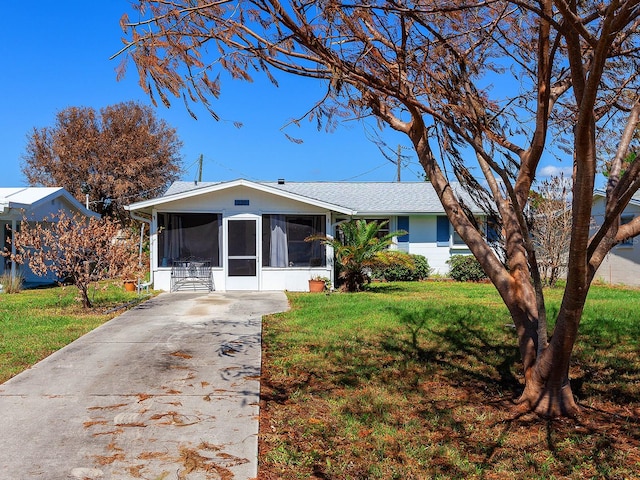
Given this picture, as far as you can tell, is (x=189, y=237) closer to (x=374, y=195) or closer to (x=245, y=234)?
(x=245, y=234)

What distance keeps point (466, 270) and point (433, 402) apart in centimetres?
1541

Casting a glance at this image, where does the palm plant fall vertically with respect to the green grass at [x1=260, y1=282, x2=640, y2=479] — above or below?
above

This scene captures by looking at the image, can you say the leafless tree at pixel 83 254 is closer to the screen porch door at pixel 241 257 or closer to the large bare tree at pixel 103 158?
the screen porch door at pixel 241 257

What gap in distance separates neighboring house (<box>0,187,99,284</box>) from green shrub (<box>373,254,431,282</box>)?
1142cm

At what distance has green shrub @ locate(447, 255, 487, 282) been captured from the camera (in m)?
20.5

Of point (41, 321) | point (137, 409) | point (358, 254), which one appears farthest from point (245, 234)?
point (137, 409)

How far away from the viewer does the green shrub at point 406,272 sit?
20469 millimetres

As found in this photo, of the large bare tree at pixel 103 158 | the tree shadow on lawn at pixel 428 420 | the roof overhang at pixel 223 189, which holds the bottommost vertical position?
the tree shadow on lawn at pixel 428 420

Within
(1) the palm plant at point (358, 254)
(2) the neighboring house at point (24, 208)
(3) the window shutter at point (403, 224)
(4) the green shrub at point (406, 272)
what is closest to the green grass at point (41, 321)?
(2) the neighboring house at point (24, 208)

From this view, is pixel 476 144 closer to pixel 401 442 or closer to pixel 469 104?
pixel 469 104

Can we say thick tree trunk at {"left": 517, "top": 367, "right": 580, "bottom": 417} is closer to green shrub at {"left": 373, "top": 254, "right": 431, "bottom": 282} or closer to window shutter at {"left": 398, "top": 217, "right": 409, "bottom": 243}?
green shrub at {"left": 373, "top": 254, "right": 431, "bottom": 282}

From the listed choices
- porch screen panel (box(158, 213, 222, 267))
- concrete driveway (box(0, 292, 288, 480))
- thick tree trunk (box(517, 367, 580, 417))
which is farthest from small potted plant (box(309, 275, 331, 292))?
thick tree trunk (box(517, 367, 580, 417))

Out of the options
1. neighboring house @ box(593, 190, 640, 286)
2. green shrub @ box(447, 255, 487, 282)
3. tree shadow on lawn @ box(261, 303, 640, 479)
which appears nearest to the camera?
tree shadow on lawn @ box(261, 303, 640, 479)

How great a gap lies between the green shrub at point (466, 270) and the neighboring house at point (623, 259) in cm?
424
